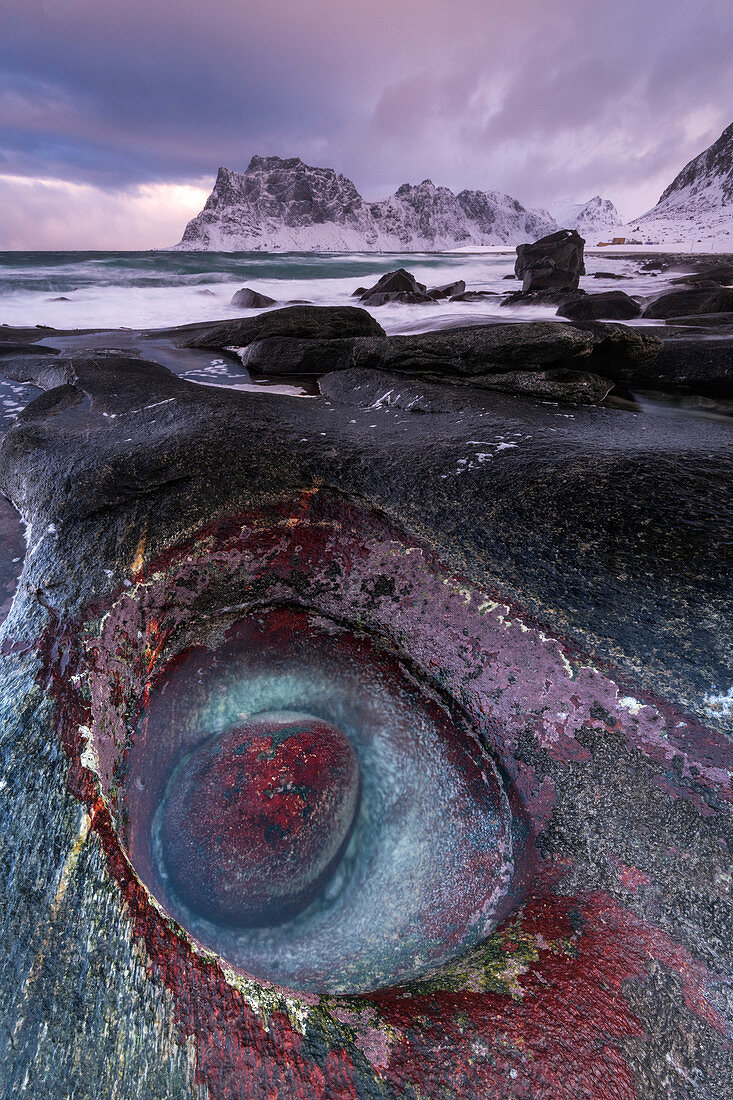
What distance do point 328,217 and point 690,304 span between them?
17229cm

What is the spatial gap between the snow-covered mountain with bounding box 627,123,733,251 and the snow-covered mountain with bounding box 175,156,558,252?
67.3 meters

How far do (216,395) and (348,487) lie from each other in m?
1.69

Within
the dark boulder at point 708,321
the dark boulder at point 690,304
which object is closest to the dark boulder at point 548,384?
the dark boulder at point 708,321

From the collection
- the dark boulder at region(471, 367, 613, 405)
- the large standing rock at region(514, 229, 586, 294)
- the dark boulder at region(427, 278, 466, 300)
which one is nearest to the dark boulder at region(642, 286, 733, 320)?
the large standing rock at region(514, 229, 586, 294)

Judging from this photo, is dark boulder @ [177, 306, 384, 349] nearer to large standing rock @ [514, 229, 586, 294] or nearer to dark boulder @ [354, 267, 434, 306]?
dark boulder @ [354, 267, 434, 306]

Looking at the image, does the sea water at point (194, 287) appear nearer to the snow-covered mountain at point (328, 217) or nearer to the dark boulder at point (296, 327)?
the dark boulder at point (296, 327)

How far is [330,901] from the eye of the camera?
1.53 m

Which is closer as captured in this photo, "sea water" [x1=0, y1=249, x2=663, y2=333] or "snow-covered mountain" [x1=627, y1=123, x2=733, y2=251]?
"sea water" [x1=0, y1=249, x2=663, y2=333]

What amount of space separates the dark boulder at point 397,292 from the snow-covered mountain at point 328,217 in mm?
150028

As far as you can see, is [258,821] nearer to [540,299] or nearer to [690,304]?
[690,304]

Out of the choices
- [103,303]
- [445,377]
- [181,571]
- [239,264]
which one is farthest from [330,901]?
[239,264]

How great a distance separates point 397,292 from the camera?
1462cm

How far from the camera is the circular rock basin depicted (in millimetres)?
1491

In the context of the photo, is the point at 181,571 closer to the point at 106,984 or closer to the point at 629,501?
the point at 106,984
